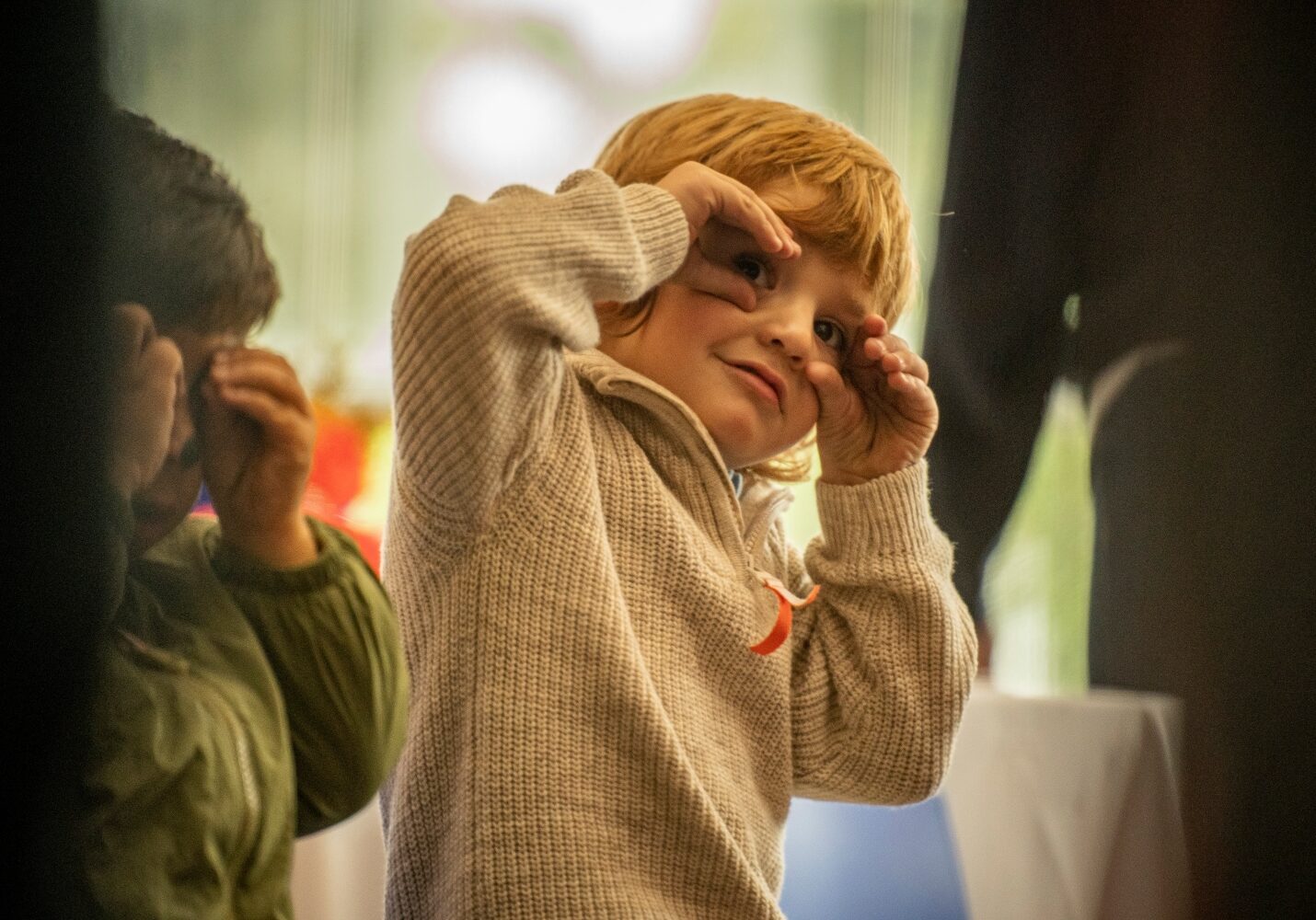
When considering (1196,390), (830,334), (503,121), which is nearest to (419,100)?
(503,121)

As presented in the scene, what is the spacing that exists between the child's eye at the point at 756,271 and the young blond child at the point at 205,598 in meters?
0.32

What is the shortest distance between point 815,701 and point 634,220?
0.31 m

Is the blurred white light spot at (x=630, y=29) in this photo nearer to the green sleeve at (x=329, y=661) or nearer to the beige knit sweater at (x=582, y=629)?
the beige knit sweater at (x=582, y=629)

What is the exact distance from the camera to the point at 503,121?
0.68 metres

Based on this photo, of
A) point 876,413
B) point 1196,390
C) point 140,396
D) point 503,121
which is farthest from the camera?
point 1196,390

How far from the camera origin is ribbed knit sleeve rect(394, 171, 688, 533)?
1.85 ft

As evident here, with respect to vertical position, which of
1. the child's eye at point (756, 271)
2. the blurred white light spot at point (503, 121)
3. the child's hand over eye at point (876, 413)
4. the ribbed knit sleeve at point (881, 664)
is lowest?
the ribbed knit sleeve at point (881, 664)

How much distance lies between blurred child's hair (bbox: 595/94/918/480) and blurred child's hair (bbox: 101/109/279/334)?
0.31m

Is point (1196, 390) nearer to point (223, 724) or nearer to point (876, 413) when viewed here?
point (876, 413)

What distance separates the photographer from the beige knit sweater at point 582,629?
585mm

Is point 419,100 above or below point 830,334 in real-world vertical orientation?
above

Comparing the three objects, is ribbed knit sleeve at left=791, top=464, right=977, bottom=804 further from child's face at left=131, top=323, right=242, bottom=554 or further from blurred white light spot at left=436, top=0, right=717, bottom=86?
child's face at left=131, top=323, right=242, bottom=554

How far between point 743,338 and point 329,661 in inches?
13.5

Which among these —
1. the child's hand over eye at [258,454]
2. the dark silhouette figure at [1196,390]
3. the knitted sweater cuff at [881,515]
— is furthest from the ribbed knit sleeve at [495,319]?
the dark silhouette figure at [1196,390]
